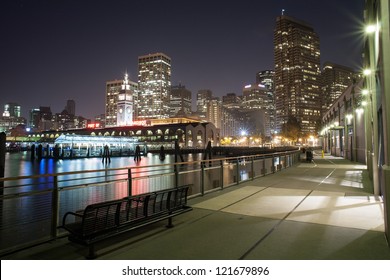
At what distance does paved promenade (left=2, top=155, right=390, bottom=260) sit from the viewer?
172 inches

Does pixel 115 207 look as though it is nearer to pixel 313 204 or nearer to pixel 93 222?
pixel 93 222

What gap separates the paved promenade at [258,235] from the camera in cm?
436

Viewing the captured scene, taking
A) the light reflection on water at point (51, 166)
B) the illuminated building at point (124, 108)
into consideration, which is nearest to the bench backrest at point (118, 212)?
the light reflection on water at point (51, 166)

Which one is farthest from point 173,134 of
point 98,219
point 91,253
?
point 91,253

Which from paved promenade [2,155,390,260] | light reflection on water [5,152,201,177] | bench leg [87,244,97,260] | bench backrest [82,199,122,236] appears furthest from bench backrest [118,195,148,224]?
light reflection on water [5,152,201,177]

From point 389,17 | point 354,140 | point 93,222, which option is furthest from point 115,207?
point 354,140

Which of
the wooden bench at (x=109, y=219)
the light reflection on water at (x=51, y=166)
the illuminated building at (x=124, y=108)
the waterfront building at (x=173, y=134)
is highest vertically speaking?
the illuminated building at (x=124, y=108)

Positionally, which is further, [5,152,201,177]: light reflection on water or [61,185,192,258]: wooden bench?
[5,152,201,177]: light reflection on water

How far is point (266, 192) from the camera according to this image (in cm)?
1013

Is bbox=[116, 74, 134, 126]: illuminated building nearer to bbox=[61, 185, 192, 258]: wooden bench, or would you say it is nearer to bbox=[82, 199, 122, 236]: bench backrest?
→ bbox=[61, 185, 192, 258]: wooden bench

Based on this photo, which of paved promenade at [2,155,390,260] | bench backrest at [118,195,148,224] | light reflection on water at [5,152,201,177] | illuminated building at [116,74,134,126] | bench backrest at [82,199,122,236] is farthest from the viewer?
illuminated building at [116,74,134,126]

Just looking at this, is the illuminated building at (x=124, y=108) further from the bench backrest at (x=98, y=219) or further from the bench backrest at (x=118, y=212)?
the bench backrest at (x=98, y=219)

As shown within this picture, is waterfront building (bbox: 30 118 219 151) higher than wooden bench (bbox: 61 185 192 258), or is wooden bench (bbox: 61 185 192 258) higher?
waterfront building (bbox: 30 118 219 151)

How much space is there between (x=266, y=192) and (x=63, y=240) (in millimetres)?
7227
